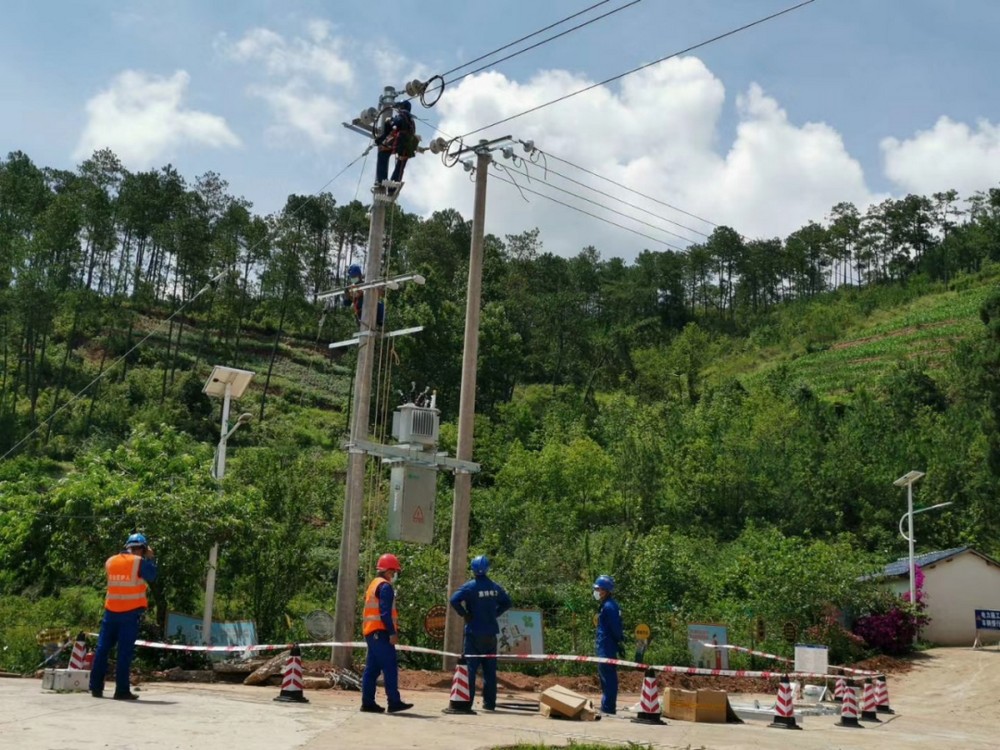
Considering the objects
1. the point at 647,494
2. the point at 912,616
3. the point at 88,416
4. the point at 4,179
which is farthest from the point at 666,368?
the point at 4,179

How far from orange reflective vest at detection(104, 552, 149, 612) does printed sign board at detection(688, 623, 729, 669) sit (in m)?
12.5

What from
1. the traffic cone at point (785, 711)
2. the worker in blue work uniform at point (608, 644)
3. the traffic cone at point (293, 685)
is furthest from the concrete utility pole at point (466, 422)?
the traffic cone at point (785, 711)

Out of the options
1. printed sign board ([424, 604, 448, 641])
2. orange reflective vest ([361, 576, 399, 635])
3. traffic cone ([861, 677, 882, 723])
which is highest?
orange reflective vest ([361, 576, 399, 635])

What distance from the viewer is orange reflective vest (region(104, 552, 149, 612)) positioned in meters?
11.2

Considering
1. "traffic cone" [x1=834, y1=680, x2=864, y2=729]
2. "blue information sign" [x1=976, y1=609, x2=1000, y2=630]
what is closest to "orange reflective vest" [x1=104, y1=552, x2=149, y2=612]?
"traffic cone" [x1=834, y1=680, x2=864, y2=729]

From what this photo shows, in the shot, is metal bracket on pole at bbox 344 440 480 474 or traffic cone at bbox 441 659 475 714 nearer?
traffic cone at bbox 441 659 475 714

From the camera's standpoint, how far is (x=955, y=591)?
28.9 meters

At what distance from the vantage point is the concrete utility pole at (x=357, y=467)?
15367 mm

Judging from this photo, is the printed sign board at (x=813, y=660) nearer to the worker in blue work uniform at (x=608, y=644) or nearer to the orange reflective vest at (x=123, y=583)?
the worker in blue work uniform at (x=608, y=644)

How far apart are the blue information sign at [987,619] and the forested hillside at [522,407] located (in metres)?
3.21

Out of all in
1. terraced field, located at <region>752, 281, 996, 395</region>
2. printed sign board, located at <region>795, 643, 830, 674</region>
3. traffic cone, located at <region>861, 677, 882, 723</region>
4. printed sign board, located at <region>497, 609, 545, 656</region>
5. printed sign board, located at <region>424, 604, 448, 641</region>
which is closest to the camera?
traffic cone, located at <region>861, 677, 882, 723</region>

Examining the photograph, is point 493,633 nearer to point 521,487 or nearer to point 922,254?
point 521,487

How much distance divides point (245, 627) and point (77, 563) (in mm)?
3221

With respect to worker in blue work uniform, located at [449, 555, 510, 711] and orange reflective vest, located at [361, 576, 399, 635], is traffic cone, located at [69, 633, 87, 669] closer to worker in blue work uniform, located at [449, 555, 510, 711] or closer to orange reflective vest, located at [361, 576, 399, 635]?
orange reflective vest, located at [361, 576, 399, 635]
